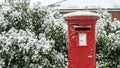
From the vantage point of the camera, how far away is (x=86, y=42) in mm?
6680

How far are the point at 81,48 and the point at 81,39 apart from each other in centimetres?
16

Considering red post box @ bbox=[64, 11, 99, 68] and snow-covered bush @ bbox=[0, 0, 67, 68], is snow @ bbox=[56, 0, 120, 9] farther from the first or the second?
red post box @ bbox=[64, 11, 99, 68]

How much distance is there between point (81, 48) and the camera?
6641 millimetres

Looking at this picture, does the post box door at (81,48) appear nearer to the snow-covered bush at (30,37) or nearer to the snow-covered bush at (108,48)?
the snow-covered bush at (30,37)

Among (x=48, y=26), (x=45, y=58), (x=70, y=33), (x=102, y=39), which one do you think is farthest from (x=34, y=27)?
(x=70, y=33)

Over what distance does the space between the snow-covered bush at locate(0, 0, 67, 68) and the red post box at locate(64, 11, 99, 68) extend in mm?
1754

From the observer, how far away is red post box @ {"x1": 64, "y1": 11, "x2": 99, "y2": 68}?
663cm

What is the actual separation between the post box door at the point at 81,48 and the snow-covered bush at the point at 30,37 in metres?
1.75

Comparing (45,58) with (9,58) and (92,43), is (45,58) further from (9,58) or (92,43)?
(92,43)

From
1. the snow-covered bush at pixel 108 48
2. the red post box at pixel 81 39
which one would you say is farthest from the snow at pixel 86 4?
the red post box at pixel 81 39

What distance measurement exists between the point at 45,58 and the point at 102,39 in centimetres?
169

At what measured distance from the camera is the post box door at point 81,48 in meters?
6.64

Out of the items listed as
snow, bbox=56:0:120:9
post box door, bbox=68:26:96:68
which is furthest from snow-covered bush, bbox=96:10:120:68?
snow, bbox=56:0:120:9

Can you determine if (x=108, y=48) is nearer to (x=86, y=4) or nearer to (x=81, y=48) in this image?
(x=81, y=48)
